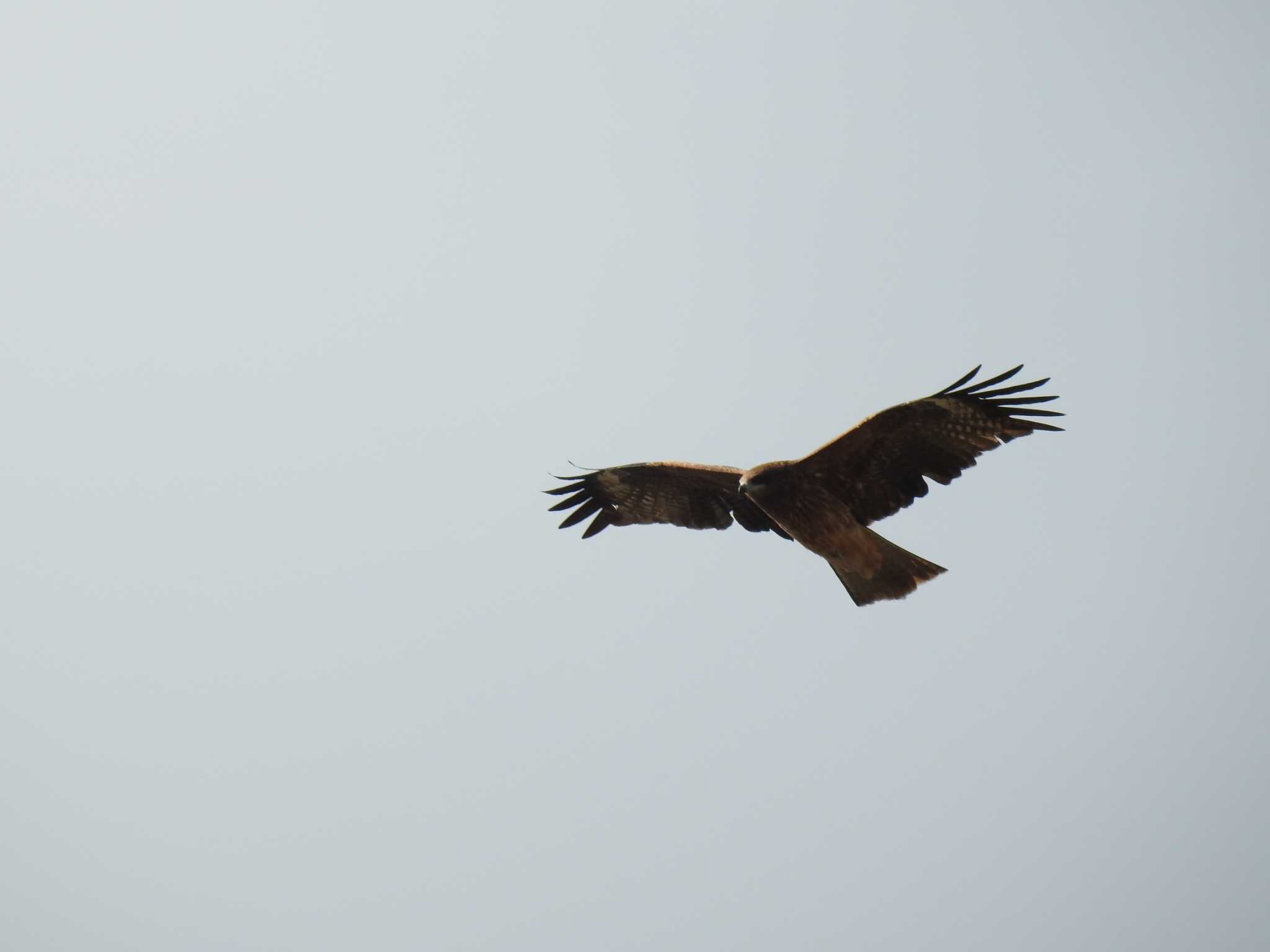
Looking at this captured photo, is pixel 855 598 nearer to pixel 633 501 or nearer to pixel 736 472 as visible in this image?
pixel 736 472

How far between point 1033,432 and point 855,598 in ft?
6.55

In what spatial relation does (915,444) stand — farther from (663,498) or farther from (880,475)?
(663,498)

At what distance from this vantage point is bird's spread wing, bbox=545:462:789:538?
437 inches

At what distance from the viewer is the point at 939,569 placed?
32.8ft

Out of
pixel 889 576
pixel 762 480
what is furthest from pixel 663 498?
pixel 889 576

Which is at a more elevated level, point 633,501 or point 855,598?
point 633,501

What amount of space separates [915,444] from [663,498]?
8.40 feet

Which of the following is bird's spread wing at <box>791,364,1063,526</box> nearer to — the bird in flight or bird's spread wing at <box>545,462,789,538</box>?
the bird in flight

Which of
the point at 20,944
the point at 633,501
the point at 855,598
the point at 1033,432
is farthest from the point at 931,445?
the point at 20,944

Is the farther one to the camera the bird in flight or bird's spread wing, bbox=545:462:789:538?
bird's spread wing, bbox=545:462:789:538

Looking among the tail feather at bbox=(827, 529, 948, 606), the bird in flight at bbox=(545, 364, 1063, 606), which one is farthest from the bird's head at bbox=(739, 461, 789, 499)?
the tail feather at bbox=(827, 529, 948, 606)

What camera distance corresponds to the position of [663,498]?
11.6 metres

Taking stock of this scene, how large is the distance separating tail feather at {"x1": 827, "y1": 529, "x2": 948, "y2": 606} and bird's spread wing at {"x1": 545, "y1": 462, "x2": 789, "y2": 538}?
89 centimetres

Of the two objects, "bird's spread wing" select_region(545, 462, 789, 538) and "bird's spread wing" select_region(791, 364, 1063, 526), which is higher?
"bird's spread wing" select_region(545, 462, 789, 538)
